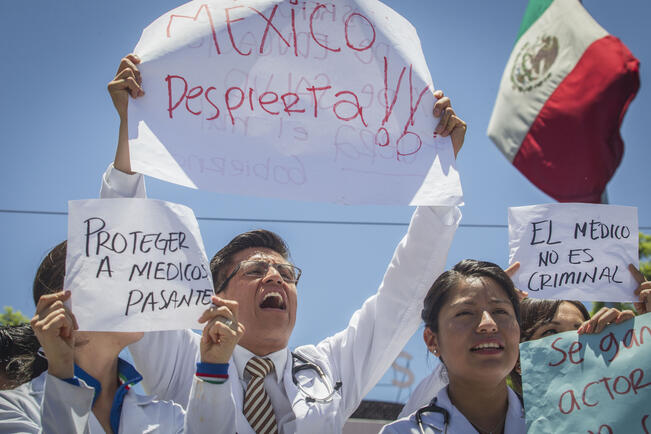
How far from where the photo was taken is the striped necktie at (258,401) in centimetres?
252

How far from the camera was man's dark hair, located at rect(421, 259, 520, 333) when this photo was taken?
8.74 feet

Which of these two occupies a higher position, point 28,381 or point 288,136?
point 288,136

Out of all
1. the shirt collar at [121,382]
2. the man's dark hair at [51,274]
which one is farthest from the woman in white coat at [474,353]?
the man's dark hair at [51,274]

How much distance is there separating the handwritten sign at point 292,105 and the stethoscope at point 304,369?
31.2 inches

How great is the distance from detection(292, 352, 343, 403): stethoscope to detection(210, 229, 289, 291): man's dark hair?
562 mm

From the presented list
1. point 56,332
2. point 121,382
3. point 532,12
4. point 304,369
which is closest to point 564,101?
point 532,12

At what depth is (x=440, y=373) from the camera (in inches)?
117

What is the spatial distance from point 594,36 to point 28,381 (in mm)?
3191

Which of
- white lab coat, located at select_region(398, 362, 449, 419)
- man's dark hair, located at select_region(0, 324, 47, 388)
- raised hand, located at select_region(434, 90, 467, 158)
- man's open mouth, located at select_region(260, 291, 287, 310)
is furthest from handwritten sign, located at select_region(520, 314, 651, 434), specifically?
man's dark hair, located at select_region(0, 324, 47, 388)

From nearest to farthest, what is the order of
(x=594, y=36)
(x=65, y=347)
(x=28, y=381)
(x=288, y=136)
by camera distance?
(x=65, y=347) → (x=28, y=381) → (x=288, y=136) → (x=594, y=36)

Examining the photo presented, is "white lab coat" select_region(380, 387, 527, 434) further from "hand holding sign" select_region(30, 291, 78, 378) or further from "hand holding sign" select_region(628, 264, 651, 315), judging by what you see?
"hand holding sign" select_region(30, 291, 78, 378)

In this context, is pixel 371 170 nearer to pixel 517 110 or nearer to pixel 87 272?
pixel 87 272

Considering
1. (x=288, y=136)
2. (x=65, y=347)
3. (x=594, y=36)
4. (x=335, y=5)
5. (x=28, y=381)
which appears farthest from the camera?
(x=594, y=36)

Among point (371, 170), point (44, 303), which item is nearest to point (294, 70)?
point (371, 170)
